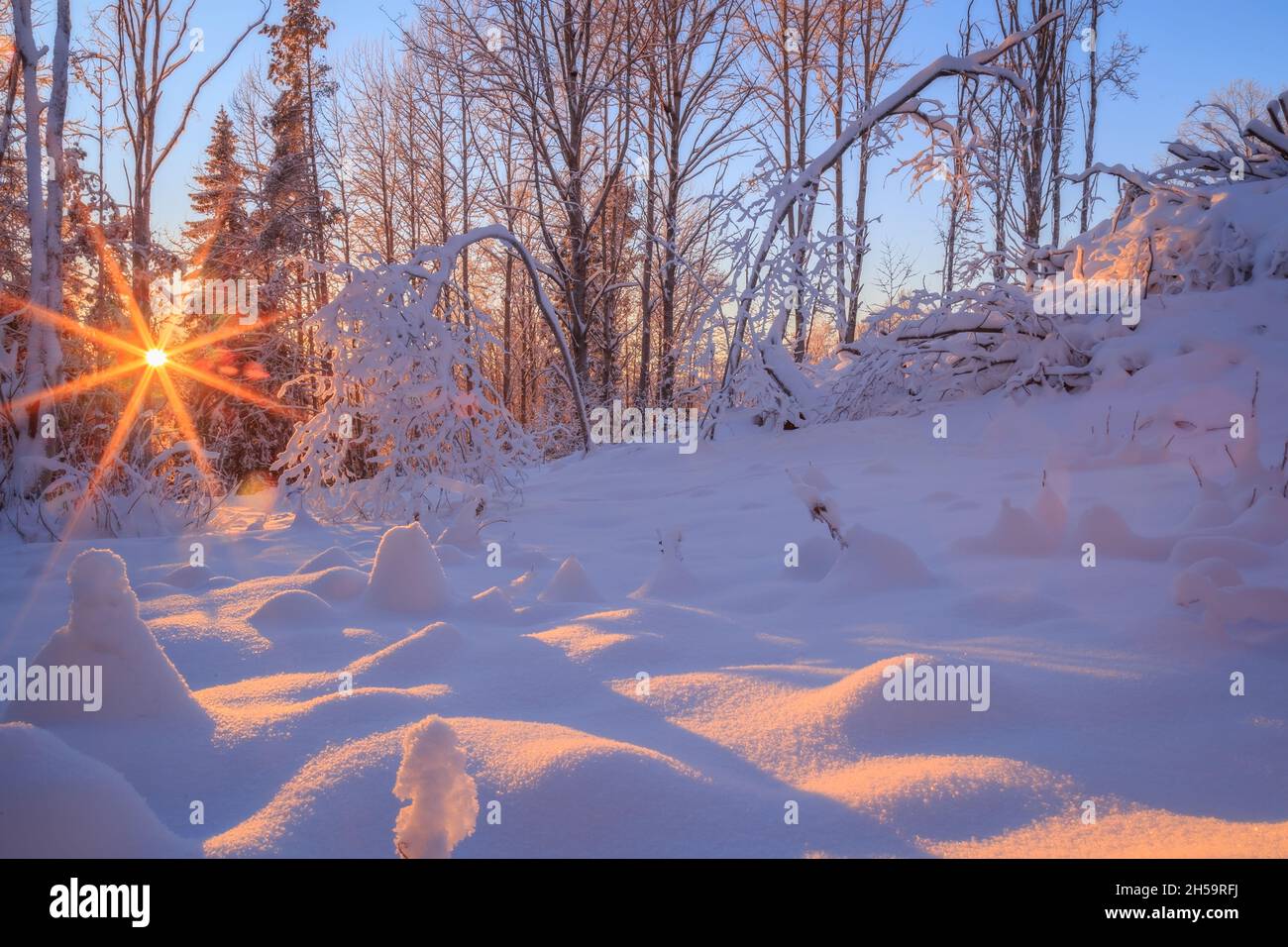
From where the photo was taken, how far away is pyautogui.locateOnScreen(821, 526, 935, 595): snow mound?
2234 millimetres

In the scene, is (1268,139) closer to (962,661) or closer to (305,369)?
(962,661)

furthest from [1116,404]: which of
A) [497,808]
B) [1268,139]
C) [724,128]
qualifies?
[724,128]

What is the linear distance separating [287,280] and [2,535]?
11.3 m

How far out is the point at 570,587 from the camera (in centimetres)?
238

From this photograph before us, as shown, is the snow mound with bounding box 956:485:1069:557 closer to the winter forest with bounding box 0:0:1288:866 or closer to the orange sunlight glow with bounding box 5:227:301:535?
the winter forest with bounding box 0:0:1288:866

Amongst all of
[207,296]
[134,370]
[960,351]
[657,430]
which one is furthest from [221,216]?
[960,351]

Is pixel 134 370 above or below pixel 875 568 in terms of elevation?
above

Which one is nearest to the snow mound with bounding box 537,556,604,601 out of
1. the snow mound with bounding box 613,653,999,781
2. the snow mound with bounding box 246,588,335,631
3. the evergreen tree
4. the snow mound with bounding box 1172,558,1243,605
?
the snow mound with bounding box 246,588,335,631

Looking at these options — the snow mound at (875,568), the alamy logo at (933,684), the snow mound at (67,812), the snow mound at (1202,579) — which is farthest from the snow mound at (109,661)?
the snow mound at (1202,579)

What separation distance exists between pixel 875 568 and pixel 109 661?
1960mm

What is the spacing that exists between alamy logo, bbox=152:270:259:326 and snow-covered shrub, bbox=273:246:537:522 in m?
7.78

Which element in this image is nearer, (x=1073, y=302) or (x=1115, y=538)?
(x=1115, y=538)
